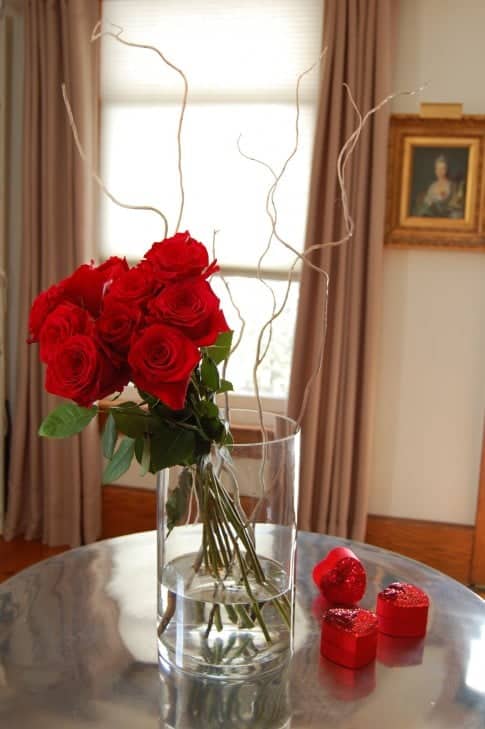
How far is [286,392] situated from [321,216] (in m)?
A: 0.80

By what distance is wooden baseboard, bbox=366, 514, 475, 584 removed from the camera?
328 centimetres

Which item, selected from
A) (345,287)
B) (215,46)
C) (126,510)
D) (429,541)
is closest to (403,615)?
(345,287)

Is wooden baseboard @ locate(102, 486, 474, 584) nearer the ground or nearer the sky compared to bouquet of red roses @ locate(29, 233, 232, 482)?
nearer the ground

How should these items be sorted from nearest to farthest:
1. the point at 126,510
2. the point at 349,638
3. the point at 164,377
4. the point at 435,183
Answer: the point at 164,377, the point at 349,638, the point at 435,183, the point at 126,510

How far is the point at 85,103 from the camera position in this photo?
3.24 metres

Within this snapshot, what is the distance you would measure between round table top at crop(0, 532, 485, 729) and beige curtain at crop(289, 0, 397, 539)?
5.61ft

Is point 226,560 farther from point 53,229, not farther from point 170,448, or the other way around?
point 53,229

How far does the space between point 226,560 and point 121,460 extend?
8.3 inches

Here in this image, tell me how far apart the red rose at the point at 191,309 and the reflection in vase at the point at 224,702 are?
0.50m

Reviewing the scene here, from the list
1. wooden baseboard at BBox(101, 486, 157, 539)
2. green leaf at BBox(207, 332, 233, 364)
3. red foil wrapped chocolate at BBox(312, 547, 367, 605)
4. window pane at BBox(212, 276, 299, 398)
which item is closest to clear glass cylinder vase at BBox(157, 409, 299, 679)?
green leaf at BBox(207, 332, 233, 364)

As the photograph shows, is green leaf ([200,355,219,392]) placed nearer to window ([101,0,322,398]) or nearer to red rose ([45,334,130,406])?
red rose ([45,334,130,406])

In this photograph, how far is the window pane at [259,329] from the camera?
3.41 meters

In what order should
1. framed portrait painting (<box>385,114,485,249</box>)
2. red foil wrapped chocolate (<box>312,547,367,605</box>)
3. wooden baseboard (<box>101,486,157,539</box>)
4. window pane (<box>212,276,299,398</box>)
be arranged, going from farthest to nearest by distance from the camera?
1. wooden baseboard (<box>101,486,157,539</box>)
2. window pane (<box>212,276,299,398</box>)
3. framed portrait painting (<box>385,114,485,249</box>)
4. red foil wrapped chocolate (<box>312,547,367,605</box>)

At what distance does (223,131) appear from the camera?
3318 mm
